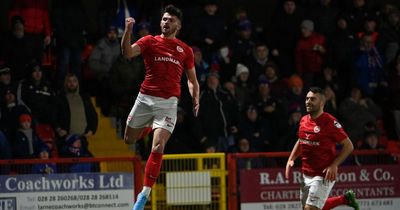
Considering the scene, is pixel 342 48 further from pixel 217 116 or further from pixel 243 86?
pixel 217 116

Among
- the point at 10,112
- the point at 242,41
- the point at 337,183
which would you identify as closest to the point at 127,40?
the point at 10,112

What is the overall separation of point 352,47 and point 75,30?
208 inches

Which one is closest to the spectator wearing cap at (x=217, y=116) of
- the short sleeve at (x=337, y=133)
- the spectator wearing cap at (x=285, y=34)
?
the spectator wearing cap at (x=285, y=34)

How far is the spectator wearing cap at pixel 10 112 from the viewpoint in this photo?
17.2 meters

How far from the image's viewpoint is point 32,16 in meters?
18.9

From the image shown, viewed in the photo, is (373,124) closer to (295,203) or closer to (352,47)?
(352,47)

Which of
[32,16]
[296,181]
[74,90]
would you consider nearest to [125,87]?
[74,90]

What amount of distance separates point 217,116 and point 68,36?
295 cm

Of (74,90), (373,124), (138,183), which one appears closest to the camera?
(138,183)

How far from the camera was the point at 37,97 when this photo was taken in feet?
58.6

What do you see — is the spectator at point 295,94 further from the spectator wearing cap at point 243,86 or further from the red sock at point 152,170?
the red sock at point 152,170

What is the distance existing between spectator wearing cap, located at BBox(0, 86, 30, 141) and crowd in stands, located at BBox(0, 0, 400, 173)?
0.02 m

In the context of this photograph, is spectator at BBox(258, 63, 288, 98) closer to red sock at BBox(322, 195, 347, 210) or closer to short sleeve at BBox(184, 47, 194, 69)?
red sock at BBox(322, 195, 347, 210)

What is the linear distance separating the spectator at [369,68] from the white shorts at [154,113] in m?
7.97
